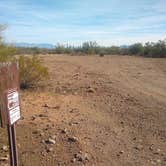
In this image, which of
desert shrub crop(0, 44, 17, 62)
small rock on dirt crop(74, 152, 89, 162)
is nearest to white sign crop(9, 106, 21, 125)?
small rock on dirt crop(74, 152, 89, 162)

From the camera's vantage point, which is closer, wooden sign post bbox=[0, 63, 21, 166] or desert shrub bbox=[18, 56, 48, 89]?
wooden sign post bbox=[0, 63, 21, 166]

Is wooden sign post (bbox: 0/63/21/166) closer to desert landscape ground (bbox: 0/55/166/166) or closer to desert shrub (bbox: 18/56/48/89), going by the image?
desert landscape ground (bbox: 0/55/166/166)

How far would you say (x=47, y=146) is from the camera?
353 inches

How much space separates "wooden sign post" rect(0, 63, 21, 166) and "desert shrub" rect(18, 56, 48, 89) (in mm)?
8557

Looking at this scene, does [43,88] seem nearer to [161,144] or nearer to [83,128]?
[83,128]

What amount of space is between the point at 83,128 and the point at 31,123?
1238 millimetres

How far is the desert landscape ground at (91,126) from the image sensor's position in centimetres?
868

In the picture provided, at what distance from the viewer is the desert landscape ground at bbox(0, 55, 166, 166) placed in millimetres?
8675

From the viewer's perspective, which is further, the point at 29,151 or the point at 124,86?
the point at 124,86

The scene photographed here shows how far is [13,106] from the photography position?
6.19 m

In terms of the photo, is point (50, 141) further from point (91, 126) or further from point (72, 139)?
point (91, 126)

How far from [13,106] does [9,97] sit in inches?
7.5

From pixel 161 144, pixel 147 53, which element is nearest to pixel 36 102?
pixel 161 144

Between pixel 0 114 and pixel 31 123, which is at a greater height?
pixel 0 114
